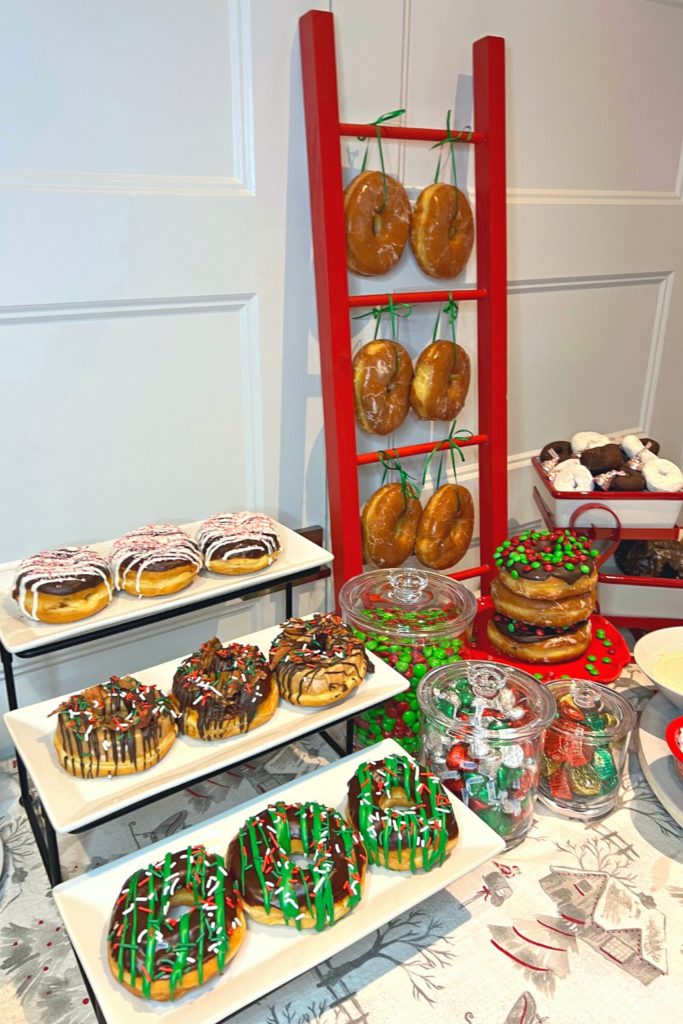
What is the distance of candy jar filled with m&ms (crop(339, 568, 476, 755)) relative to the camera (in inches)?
45.6

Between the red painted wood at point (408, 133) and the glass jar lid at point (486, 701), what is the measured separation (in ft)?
2.82

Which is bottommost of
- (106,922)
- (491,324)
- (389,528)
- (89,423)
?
(106,922)

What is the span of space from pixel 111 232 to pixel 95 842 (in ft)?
2.86

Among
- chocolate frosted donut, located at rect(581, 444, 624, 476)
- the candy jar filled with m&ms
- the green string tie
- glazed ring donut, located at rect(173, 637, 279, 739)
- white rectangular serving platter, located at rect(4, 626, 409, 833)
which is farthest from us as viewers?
chocolate frosted donut, located at rect(581, 444, 624, 476)

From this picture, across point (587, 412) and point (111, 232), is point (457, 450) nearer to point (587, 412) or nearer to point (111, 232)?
point (587, 412)

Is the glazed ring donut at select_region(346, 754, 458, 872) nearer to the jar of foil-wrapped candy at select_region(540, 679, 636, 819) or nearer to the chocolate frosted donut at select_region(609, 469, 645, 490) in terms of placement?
the jar of foil-wrapped candy at select_region(540, 679, 636, 819)

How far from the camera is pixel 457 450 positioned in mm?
1614

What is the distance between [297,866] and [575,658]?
67 centimetres

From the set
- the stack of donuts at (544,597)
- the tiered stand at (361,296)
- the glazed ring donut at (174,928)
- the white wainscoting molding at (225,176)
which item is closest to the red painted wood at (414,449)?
the tiered stand at (361,296)

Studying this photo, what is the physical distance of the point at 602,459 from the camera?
4.92 ft

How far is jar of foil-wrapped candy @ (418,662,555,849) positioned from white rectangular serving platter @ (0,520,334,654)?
0.27 meters

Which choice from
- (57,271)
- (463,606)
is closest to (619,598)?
(463,606)

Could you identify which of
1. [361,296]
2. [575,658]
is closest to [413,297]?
[361,296]

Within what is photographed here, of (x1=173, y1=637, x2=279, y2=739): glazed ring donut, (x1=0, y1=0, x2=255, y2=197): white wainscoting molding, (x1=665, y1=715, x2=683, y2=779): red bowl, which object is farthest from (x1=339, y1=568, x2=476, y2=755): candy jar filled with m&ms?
(x1=0, y1=0, x2=255, y2=197): white wainscoting molding
